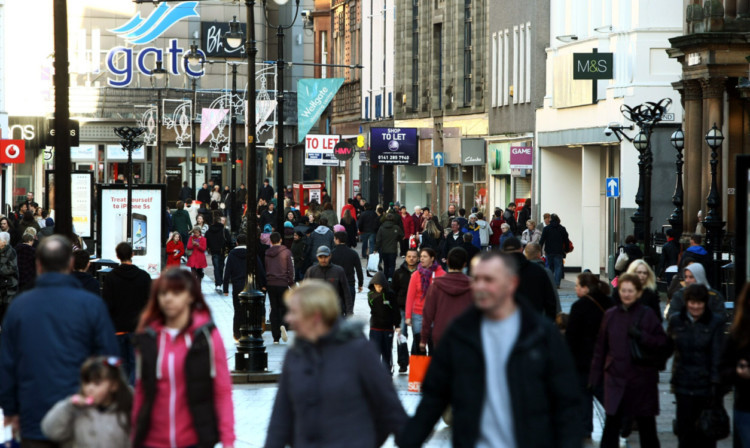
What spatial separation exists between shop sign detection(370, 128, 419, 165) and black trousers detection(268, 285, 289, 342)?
29.2 m

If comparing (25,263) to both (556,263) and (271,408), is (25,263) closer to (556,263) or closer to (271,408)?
(271,408)

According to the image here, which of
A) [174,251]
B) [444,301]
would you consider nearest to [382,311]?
[444,301]

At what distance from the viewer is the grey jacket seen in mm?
7242

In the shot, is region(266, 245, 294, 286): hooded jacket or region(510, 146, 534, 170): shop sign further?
region(510, 146, 534, 170): shop sign

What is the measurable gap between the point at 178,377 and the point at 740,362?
3.24m

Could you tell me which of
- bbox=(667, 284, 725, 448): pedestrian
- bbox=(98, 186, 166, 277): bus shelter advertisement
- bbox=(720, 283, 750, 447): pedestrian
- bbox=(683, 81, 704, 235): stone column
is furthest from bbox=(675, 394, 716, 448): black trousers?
bbox=(683, 81, 704, 235): stone column

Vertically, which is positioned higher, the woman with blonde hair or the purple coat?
the woman with blonde hair

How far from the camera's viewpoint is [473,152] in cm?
4953

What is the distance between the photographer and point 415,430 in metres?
6.45

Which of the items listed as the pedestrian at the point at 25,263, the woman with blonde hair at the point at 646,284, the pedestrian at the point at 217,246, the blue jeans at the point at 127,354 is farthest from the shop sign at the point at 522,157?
the woman with blonde hair at the point at 646,284

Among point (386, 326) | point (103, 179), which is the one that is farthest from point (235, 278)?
Answer: point (103, 179)

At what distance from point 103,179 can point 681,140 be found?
51487 mm

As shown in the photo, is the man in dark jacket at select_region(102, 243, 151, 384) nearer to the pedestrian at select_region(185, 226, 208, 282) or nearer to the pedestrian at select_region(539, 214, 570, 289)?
the pedestrian at select_region(185, 226, 208, 282)

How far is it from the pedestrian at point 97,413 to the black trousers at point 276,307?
44.2 feet
